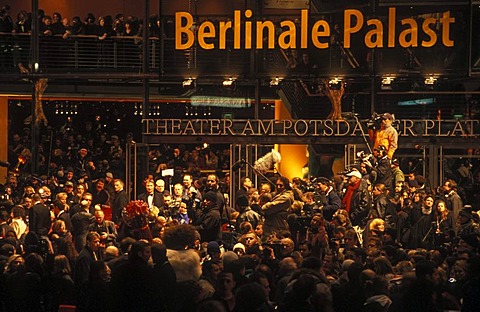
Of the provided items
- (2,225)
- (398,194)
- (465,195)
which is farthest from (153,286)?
(465,195)

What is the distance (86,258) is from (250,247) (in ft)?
6.92

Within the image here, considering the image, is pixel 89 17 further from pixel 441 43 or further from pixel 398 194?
pixel 398 194

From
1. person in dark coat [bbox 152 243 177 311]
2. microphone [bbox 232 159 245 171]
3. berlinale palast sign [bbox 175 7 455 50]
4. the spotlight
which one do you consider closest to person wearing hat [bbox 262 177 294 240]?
microphone [bbox 232 159 245 171]

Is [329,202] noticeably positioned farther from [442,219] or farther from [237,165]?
→ [237,165]

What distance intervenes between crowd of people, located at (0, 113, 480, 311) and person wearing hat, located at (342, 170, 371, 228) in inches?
0.9

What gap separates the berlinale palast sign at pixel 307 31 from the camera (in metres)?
27.4

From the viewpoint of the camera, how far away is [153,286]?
38.2 ft

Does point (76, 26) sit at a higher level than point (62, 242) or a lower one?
higher

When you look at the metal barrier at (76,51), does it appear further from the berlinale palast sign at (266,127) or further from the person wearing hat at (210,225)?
the person wearing hat at (210,225)

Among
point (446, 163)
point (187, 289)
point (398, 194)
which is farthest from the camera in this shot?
point (446, 163)

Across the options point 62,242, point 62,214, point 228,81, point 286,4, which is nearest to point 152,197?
point 62,214

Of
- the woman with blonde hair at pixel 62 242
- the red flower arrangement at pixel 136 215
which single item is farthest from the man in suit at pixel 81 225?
the woman with blonde hair at pixel 62 242

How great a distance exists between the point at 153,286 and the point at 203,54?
1779cm

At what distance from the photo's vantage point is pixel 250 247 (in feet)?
49.2
